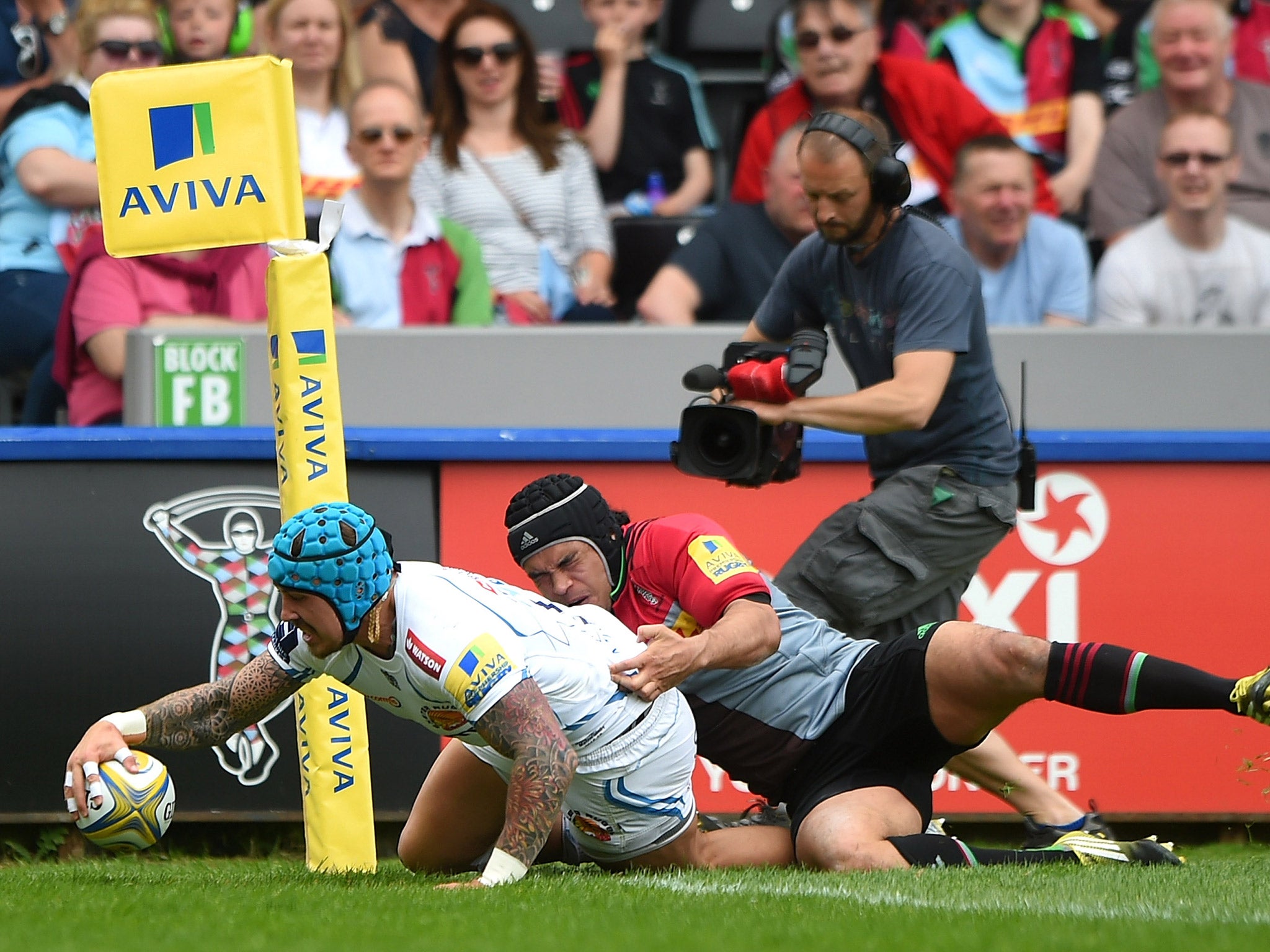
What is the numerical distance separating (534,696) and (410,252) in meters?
3.96

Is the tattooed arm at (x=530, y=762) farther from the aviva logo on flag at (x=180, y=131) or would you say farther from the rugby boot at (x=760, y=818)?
the aviva logo on flag at (x=180, y=131)

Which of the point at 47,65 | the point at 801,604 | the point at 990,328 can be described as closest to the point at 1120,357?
the point at 990,328

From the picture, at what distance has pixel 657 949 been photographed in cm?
319

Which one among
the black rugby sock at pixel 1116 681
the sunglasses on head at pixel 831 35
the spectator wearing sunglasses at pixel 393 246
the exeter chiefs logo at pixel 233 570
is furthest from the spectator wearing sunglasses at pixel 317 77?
the black rugby sock at pixel 1116 681

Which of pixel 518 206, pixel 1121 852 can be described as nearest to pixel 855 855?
pixel 1121 852

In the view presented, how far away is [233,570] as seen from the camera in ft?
19.2

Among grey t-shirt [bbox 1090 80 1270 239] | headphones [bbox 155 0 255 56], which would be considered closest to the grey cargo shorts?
grey t-shirt [bbox 1090 80 1270 239]

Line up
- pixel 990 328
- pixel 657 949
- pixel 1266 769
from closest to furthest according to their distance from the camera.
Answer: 1. pixel 657 949
2. pixel 1266 769
3. pixel 990 328

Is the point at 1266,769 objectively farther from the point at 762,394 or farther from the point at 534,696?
the point at 534,696

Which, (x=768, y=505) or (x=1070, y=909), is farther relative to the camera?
(x=768, y=505)

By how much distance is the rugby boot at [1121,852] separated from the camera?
4.75m

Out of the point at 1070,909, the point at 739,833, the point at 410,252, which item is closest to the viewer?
the point at 1070,909

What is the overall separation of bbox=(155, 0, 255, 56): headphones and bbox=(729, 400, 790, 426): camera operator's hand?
176 inches

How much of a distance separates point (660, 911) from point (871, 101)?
568 cm
